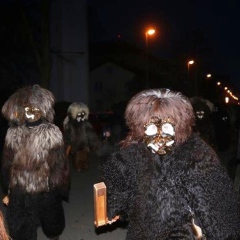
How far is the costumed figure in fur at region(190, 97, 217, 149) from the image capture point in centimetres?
836

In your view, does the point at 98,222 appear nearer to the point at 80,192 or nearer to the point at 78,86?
the point at 80,192

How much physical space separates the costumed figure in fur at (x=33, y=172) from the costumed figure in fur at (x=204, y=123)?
12.9ft

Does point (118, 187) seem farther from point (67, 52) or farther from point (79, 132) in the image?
point (67, 52)

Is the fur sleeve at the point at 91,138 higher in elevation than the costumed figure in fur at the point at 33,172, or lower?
higher

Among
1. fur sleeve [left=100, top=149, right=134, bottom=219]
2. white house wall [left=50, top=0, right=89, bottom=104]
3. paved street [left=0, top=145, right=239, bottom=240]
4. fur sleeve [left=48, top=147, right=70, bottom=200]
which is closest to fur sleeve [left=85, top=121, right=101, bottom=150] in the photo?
paved street [left=0, top=145, right=239, bottom=240]

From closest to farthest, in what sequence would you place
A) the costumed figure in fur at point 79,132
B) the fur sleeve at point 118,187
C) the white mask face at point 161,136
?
1. the white mask face at point 161,136
2. the fur sleeve at point 118,187
3. the costumed figure in fur at point 79,132

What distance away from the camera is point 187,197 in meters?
3.27

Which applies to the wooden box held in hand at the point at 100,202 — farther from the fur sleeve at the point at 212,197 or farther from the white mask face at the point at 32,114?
the white mask face at the point at 32,114

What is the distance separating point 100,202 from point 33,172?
1.62m

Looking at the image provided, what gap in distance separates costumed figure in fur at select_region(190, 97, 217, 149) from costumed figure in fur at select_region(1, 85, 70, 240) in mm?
3941

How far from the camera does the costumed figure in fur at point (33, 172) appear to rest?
4.80 metres

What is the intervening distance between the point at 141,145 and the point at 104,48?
66.6m

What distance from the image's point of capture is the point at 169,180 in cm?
333

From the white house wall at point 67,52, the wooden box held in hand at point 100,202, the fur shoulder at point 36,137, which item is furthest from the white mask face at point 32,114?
the white house wall at point 67,52
